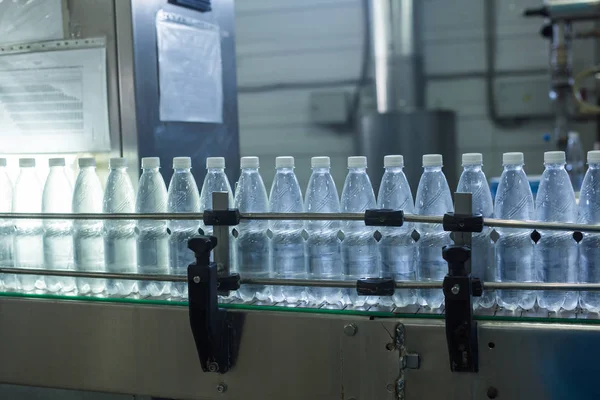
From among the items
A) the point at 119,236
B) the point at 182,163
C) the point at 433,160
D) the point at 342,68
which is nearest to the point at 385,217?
the point at 433,160

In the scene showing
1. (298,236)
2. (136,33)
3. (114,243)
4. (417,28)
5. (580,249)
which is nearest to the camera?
(580,249)

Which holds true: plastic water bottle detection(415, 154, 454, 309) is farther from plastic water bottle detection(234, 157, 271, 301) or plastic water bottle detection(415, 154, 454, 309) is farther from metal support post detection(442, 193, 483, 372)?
plastic water bottle detection(234, 157, 271, 301)

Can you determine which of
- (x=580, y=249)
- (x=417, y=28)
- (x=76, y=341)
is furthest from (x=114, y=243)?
(x=417, y=28)

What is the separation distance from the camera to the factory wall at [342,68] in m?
3.93

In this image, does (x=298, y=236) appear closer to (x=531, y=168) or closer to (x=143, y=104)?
(x=143, y=104)

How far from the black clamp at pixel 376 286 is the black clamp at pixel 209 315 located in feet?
0.82

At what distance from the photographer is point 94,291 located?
157 centimetres

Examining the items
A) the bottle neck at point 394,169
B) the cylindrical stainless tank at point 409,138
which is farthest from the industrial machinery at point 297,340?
the cylindrical stainless tank at point 409,138

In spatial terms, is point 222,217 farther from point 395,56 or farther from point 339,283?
point 395,56

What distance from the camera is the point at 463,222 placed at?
1147 millimetres

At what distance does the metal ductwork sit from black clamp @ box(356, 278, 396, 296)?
8.08ft

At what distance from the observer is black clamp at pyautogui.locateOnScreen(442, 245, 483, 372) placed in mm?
1130

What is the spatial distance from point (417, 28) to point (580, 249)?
9.15 ft

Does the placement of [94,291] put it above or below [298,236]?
below
